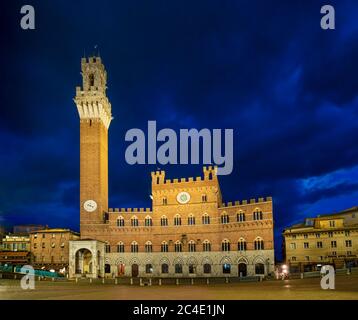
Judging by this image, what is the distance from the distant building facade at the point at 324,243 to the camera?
6244 cm

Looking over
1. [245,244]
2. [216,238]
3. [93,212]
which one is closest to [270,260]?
[245,244]

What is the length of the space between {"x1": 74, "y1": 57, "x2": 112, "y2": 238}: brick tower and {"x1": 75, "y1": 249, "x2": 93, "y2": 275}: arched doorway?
3248 millimetres

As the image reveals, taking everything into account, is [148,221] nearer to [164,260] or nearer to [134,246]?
[134,246]

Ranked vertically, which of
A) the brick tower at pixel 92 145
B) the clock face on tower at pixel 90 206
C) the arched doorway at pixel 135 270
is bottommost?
the arched doorway at pixel 135 270

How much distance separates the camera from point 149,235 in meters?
69.9

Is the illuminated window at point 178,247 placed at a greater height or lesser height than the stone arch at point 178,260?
greater

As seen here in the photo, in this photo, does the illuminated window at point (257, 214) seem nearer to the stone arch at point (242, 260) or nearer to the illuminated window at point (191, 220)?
the stone arch at point (242, 260)

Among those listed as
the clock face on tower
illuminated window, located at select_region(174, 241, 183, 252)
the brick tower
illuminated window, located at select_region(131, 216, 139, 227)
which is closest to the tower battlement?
the brick tower

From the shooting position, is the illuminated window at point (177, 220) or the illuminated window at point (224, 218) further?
the illuminated window at point (177, 220)

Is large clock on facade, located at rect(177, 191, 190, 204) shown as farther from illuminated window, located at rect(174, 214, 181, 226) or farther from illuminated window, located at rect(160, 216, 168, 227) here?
illuminated window, located at rect(160, 216, 168, 227)

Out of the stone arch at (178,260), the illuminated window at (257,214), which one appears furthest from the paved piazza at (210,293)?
the stone arch at (178,260)

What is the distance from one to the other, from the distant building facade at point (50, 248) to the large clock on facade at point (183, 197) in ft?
65.8

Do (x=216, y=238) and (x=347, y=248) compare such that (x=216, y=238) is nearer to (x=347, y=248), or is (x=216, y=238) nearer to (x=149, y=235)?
(x=149, y=235)

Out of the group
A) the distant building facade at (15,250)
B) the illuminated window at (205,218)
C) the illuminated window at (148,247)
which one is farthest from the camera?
the distant building facade at (15,250)
